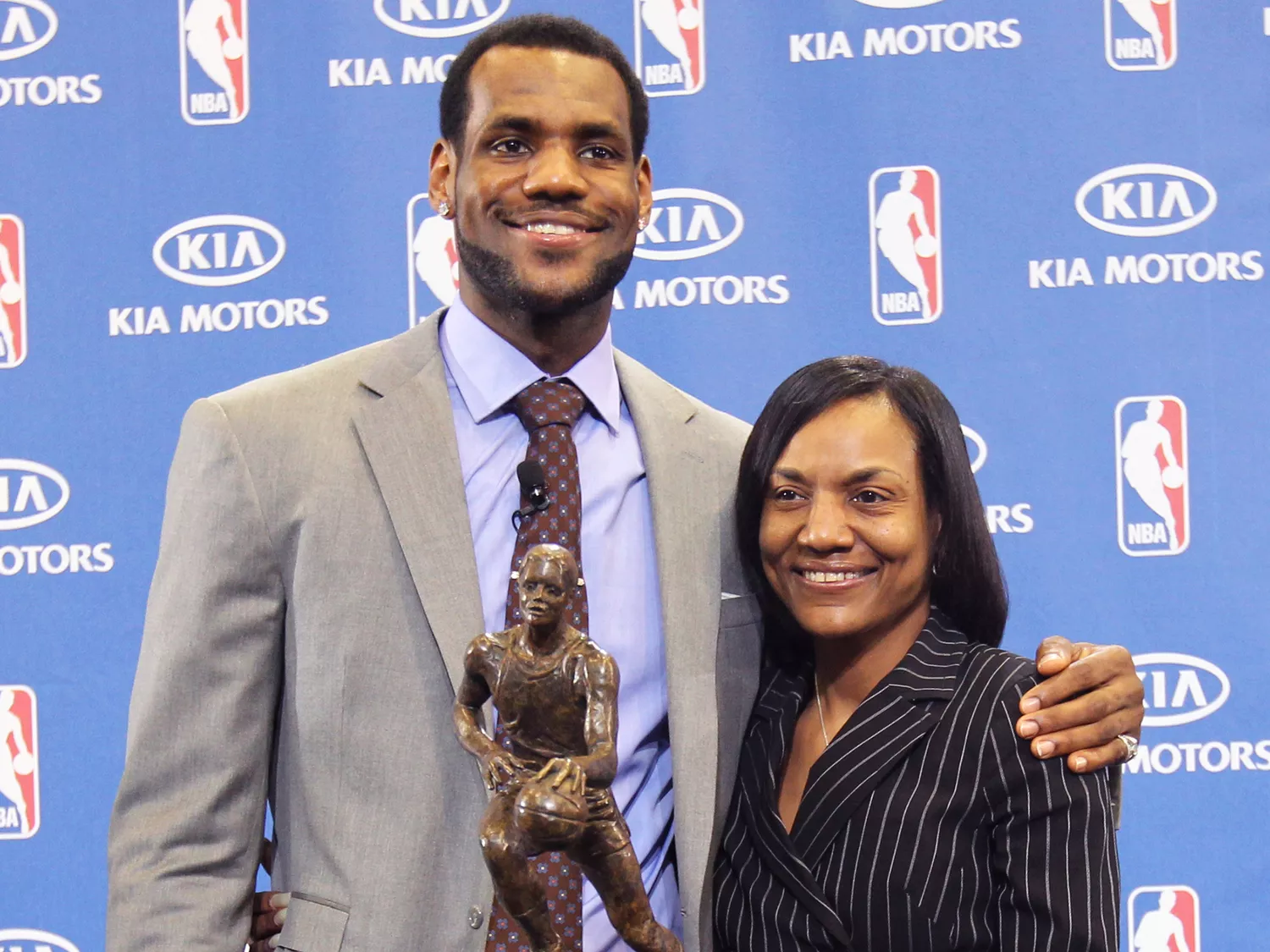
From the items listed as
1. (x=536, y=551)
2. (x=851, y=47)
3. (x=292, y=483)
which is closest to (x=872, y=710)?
(x=536, y=551)

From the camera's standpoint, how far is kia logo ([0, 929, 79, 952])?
3.49m

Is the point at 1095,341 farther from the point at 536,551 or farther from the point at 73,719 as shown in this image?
the point at 73,719

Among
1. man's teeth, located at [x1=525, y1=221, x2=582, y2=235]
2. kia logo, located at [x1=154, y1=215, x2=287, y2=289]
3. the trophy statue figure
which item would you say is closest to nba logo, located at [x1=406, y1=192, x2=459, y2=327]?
kia logo, located at [x1=154, y1=215, x2=287, y2=289]

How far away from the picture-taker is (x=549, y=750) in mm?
1520

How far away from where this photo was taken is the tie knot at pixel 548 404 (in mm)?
2064

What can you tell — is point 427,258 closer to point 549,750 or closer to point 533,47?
point 533,47

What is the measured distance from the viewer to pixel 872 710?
2043 mm

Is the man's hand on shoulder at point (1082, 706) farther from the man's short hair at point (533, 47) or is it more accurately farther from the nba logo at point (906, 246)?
the nba logo at point (906, 246)

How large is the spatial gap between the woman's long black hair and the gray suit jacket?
0.20m

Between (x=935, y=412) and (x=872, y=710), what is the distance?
1.48 feet

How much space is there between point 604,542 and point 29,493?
80.5 inches

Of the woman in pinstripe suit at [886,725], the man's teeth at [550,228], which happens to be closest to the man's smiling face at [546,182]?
the man's teeth at [550,228]

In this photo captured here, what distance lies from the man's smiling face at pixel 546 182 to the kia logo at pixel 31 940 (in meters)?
2.30

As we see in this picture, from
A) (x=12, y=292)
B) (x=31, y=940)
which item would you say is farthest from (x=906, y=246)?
(x=31, y=940)
